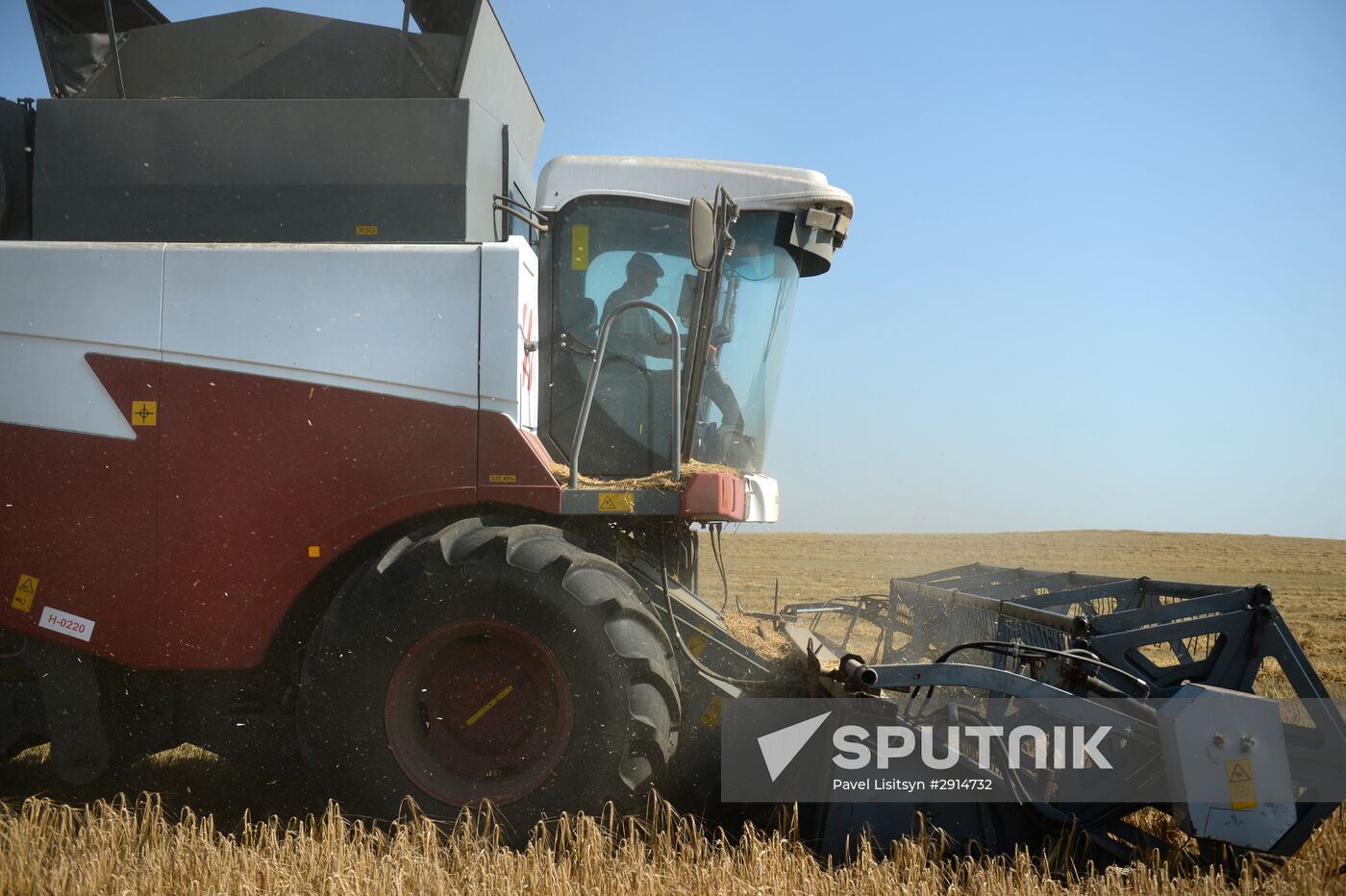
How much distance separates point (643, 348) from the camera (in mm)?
4117

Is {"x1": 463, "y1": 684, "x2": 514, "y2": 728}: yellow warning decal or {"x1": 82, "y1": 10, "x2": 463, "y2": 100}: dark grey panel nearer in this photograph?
{"x1": 463, "y1": 684, "x2": 514, "y2": 728}: yellow warning decal

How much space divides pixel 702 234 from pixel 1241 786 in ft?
8.19

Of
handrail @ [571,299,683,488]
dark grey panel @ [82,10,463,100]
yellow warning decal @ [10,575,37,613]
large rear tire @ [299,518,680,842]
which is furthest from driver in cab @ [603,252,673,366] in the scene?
yellow warning decal @ [10,575,37,613]

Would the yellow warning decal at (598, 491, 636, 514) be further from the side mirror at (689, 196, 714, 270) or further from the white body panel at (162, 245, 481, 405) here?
the side mirror at (689, 196, 714, 270)

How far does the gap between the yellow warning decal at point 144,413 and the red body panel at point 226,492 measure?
0.02 metres

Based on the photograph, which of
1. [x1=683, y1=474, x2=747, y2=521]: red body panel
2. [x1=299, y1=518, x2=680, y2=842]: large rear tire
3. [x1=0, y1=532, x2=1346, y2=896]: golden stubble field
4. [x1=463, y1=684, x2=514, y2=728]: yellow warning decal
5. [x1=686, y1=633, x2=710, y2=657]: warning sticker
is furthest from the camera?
[x1=686, y1=633, x2=710, y2=657]: warning sticker

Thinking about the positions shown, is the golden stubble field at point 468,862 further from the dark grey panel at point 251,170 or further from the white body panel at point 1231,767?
the dark grey panel at point 251,170

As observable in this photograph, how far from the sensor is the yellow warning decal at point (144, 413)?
145 inches

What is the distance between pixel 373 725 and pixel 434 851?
1.58 ft

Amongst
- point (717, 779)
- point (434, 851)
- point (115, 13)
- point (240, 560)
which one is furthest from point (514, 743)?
point (115, 13)

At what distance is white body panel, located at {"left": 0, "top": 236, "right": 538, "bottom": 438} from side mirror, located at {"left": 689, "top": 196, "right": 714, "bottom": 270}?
2.25 feet

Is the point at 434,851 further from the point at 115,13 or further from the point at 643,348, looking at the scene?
the point at 115,13

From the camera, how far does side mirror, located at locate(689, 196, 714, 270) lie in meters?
3.51

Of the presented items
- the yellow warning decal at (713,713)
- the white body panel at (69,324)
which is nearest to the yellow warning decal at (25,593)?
the white body panel at (69,324)
